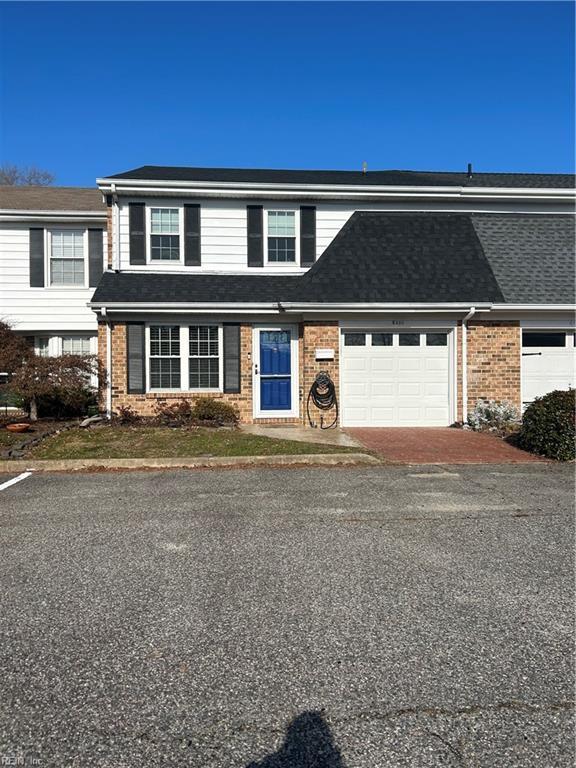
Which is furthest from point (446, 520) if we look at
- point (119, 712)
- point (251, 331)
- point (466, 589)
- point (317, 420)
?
point (251, 331)

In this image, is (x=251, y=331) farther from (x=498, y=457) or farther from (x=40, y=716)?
(x=40, y=716)

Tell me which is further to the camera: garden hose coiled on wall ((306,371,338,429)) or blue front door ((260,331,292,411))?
blue front door ((260,331,292,411))

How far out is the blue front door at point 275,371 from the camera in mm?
13922

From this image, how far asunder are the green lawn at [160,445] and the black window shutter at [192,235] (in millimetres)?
4726

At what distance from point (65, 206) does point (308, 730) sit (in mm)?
17020

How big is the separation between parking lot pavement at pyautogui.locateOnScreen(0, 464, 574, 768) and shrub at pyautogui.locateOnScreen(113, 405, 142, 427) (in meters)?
6.64

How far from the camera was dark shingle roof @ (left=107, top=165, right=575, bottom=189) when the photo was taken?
15.2m

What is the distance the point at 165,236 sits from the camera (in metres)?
14.7

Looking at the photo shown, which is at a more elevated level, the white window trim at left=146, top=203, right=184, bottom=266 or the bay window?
the white window trim at left=146, top=203, right=184, bottom=266

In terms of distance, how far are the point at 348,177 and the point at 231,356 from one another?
673 cm

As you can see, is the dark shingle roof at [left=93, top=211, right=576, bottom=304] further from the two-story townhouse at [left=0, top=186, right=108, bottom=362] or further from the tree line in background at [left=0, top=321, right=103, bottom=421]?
the two-story townhouse at [left=0, top=186, right=108, bottom=362]

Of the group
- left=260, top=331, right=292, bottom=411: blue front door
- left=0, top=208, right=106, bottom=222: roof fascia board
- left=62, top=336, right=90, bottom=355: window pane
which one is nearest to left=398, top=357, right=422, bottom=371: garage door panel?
left=260, top=331, right=292, bottom=411: blue front door

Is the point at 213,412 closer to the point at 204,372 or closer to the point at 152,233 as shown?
the point at 204,372

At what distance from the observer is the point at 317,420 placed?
13305mm
